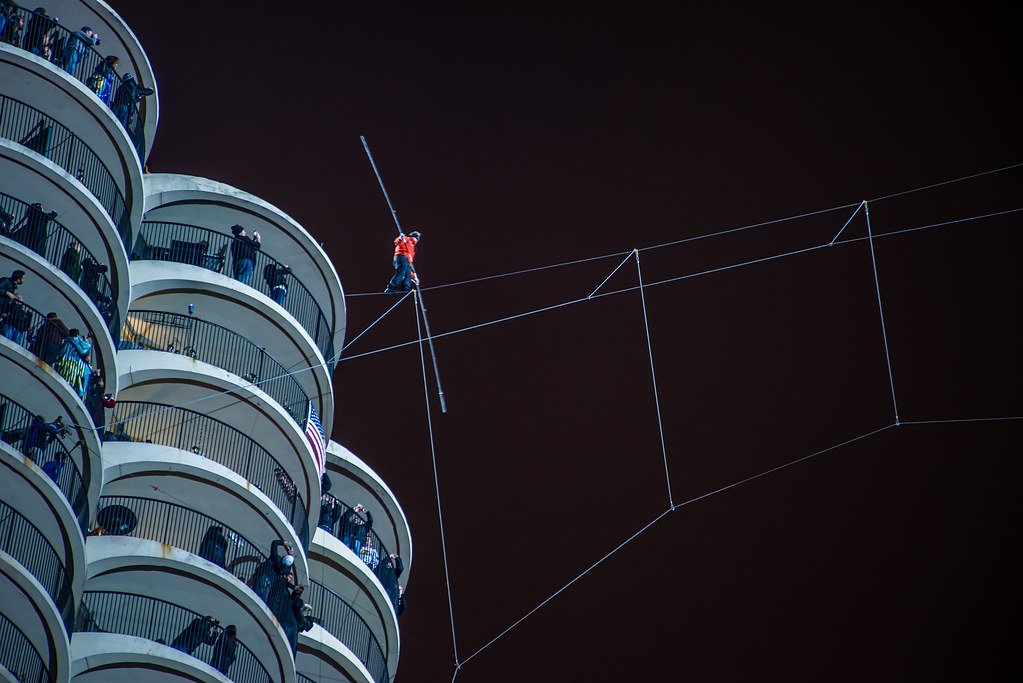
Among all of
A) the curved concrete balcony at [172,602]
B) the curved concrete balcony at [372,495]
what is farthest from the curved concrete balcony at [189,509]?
the curved concrete balcony at [372,495]

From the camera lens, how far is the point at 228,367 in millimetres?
40688

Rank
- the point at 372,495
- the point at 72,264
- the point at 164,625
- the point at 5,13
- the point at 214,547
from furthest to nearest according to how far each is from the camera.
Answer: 1. the point at 372,495
2. the point at 5,13
3. the point at 214,547
4. the point at 164,625
5. the point at 72,264

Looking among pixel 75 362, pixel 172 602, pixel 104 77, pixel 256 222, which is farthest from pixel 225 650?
pixel 104 77

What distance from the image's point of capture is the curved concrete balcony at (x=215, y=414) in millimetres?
38750

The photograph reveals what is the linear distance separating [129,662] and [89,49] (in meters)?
13.6

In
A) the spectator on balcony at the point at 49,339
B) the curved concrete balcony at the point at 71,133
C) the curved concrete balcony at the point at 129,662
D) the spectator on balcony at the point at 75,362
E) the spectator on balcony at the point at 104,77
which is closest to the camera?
the curved concrete balcony at the point at 129,662

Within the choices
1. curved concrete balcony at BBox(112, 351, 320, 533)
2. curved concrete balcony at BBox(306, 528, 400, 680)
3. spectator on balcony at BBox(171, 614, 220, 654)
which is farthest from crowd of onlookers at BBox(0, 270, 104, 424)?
curved concrete balcony at BBox(306, 528, 400, 680)

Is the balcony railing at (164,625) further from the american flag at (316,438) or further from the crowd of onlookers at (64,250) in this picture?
the crowd of onlookers at (64,250)

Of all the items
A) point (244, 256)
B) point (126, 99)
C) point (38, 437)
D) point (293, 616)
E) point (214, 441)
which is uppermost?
point (126, 99)

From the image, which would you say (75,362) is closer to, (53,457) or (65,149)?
(53,457)

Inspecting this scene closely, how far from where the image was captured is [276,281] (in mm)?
42344

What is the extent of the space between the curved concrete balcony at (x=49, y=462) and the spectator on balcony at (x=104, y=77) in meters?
8.02

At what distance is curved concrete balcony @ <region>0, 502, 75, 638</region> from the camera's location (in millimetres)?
33469

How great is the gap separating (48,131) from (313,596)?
39.7 ft
